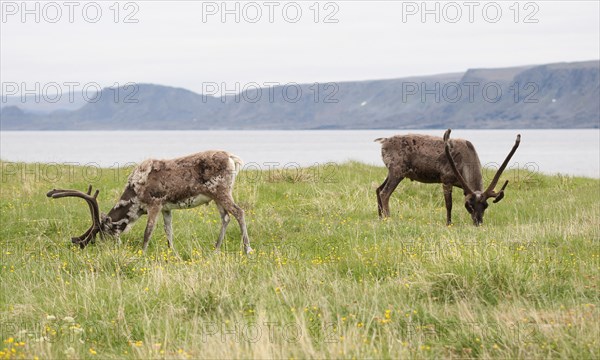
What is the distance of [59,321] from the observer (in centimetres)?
913

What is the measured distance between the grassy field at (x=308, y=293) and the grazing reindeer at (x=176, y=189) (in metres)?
0.58

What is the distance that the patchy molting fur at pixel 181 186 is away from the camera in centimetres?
1421

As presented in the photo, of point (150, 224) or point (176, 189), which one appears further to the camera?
point (176, 189)

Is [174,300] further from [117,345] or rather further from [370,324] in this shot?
[370,324]

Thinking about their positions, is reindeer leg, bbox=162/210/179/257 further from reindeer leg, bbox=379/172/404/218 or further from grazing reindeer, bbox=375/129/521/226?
reindeer leg, bbox=379/172/404/218

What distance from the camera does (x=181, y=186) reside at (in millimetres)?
14195

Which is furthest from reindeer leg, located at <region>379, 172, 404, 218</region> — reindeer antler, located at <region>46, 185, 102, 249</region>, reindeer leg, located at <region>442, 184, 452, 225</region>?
reindeer antler, located at <region>46, 185, 102, 249</region>

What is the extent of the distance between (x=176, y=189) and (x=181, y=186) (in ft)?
0.38

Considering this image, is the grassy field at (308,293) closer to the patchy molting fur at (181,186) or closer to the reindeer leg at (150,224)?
the reindeer leg at (150,224)

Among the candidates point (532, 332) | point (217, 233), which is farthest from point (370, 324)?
point (217, 233)

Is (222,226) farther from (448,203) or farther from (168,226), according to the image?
(448,203)

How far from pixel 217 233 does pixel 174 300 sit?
6.12 meters

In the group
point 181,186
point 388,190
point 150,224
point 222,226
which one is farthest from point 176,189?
point 388,190

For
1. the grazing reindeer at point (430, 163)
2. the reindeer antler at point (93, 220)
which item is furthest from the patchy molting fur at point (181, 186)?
the grazing reindeer at point (430, 163)
